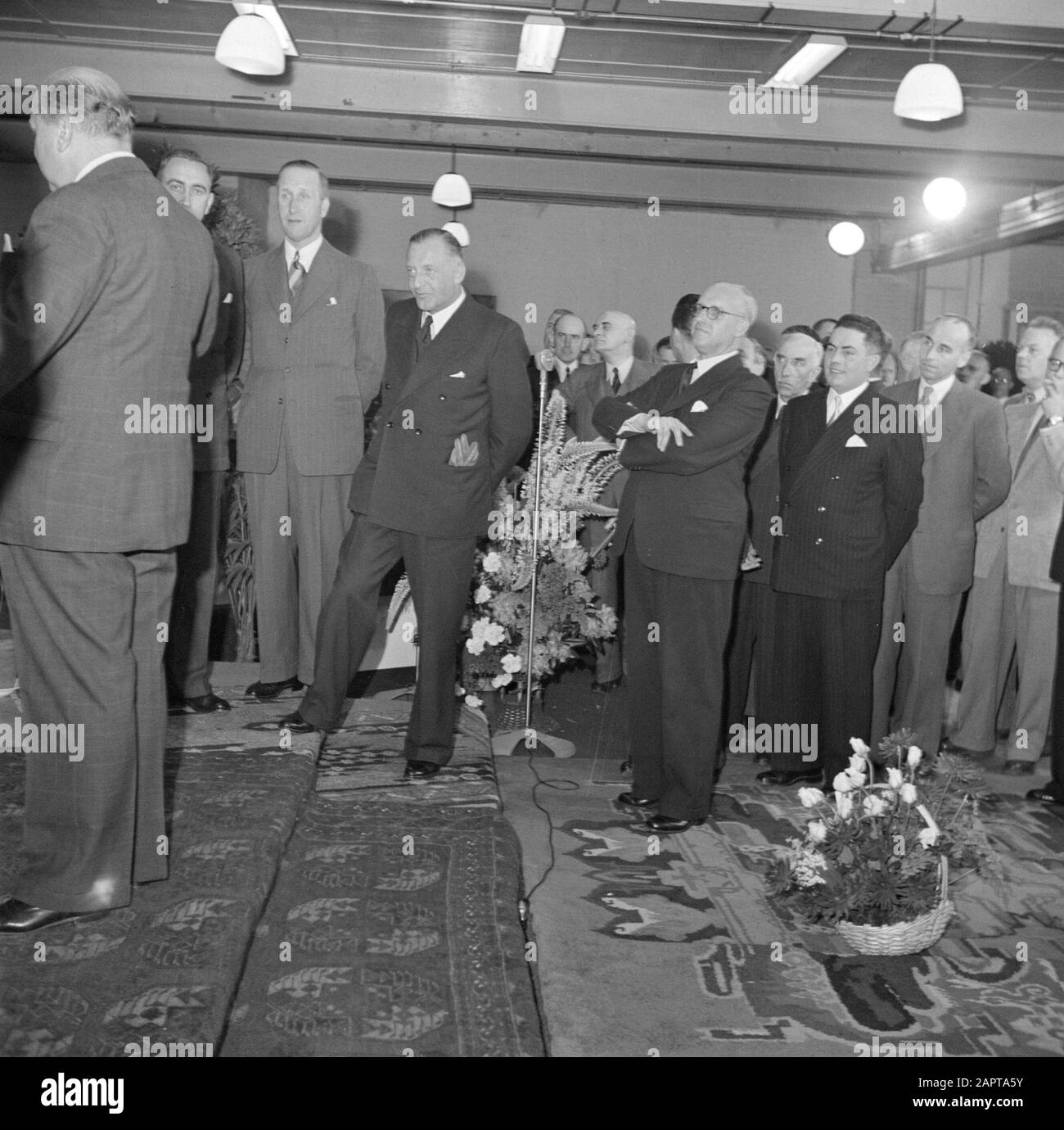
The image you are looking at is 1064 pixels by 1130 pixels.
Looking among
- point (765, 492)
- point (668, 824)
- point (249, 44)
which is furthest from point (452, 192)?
point (668, 824)

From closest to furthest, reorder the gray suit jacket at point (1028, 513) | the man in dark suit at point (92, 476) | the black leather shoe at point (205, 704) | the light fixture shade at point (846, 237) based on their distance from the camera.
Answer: the man in dark suit at point (92, 476)
the black leather shoe at point (205, 704)
the gray suit jacket at point (1028, 513)
the light fixture shade at point (846, 237)

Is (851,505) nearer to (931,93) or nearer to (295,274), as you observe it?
(295,274)

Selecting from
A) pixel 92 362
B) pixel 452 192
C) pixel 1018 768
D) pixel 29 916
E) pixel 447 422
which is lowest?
pixel 1018 768

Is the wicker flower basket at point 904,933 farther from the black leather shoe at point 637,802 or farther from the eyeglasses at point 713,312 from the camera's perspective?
the eyeglasses at point 713,312

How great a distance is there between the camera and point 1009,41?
901cm

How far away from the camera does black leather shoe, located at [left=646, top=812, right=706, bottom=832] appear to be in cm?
400

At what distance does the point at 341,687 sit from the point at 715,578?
1322 millimetres

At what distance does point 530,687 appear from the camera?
16.7 ft

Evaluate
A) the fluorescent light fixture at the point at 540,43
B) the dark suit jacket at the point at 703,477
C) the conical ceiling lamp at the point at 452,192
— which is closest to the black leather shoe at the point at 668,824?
the dark suit jacket at the point at 703,477

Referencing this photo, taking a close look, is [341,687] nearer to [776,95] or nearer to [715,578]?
[715,578]

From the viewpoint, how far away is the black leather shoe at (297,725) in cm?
434

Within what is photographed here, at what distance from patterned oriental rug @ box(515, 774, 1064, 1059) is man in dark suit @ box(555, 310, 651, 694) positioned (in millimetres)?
2157

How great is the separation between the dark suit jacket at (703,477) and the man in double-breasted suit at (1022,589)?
5.64 feet

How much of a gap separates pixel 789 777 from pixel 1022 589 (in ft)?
4.61
